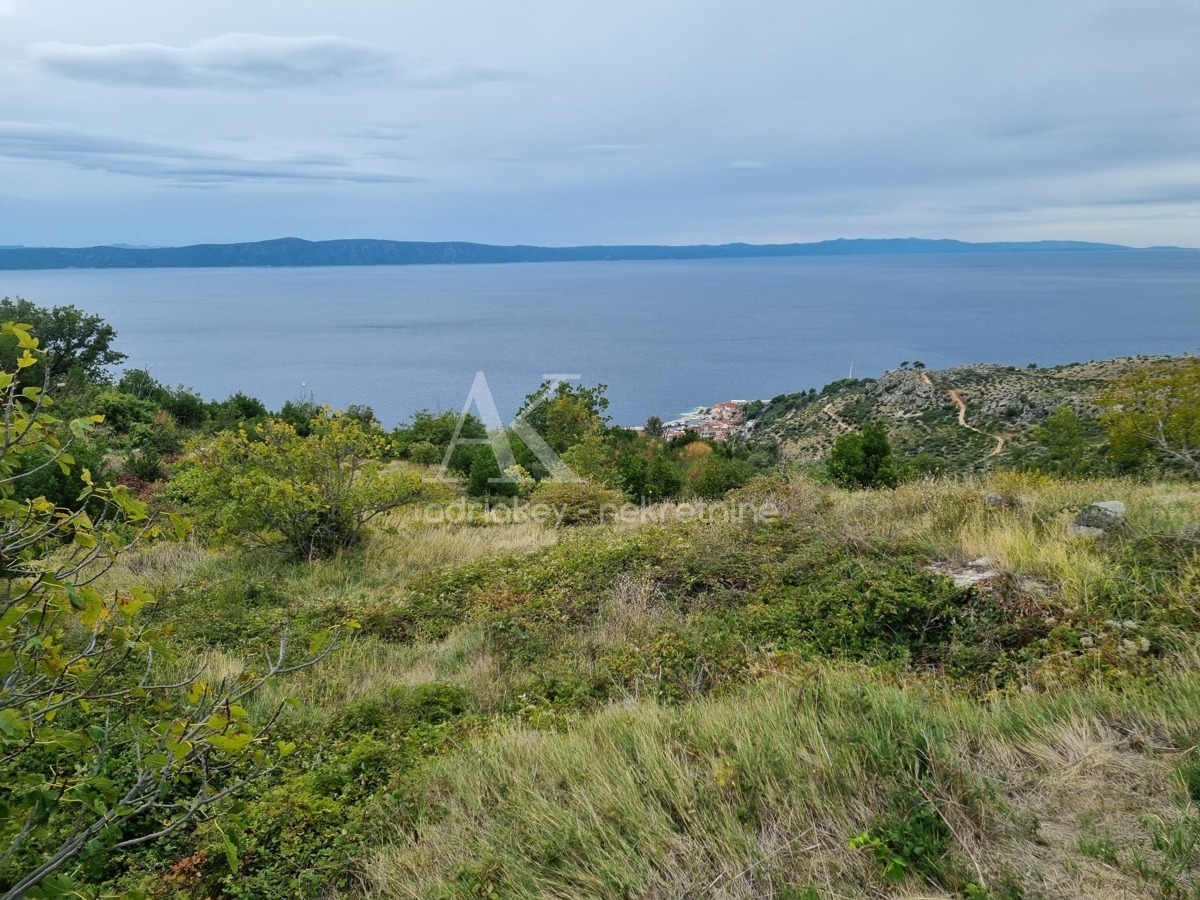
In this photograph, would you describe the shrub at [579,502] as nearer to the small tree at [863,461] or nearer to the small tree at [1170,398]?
the small tree at [863,461]

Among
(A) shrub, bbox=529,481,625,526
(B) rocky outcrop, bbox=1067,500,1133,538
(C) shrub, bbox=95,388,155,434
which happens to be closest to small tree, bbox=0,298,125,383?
(C) shrub, bbox=95,388,155,434

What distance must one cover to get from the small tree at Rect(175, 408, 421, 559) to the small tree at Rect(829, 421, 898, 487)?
965 cm

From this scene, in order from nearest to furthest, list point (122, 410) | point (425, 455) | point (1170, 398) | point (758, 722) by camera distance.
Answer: point (758, 722) → point (1170, 398) → point (425, 455) → point (122, 410)

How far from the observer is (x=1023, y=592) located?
207 inches

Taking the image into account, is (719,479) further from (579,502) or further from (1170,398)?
(1170,398)

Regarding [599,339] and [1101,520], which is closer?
[1101,520]

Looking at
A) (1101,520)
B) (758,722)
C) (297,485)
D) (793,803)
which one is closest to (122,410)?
(297,485)

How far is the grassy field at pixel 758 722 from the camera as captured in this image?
2709mm

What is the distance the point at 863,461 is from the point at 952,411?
132 ft

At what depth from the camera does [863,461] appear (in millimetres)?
15648

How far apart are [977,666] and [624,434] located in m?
28.2

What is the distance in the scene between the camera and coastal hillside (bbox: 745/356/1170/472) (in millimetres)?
39906

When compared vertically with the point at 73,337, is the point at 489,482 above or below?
below

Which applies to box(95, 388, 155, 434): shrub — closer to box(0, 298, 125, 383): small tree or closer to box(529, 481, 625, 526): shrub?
box(0, 298, 125, 383): small tree
